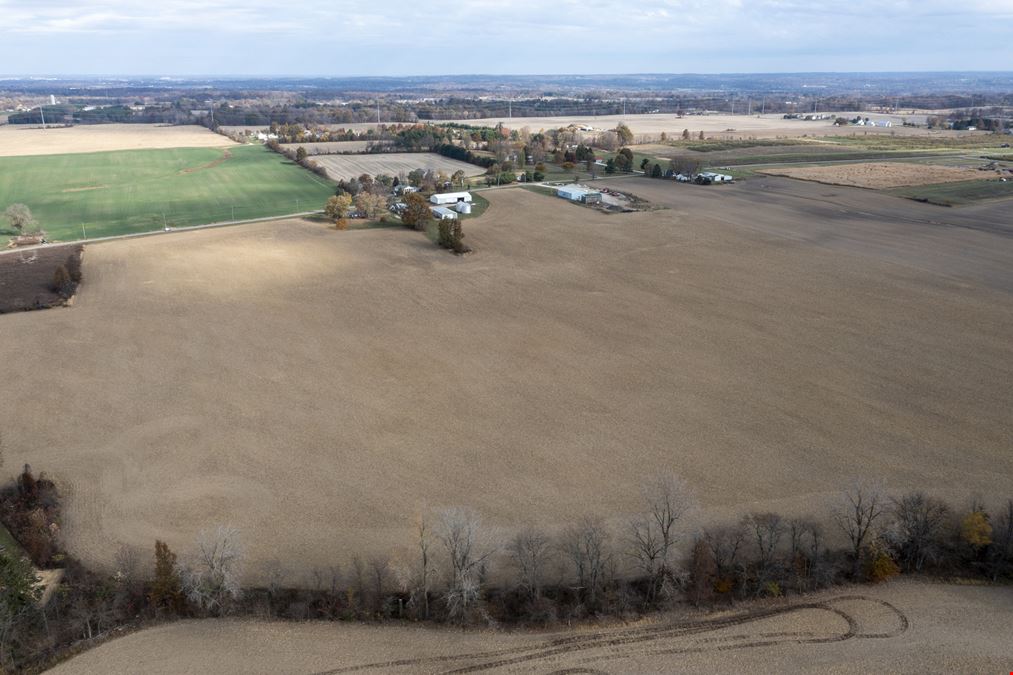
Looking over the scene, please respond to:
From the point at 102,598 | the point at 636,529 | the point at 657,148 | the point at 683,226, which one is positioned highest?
the point at 657,148

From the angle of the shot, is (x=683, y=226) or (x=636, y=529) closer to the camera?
(x=636, y=529)

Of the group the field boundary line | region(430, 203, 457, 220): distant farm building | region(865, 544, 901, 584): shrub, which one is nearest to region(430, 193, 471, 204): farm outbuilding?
region(430, 203, 457, 220): distant farm building

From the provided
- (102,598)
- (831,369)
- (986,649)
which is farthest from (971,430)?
(102,598)

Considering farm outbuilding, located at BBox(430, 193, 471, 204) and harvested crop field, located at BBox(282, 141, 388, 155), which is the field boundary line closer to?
farm outbuilding, located at BBox(430, 193, 471, 204)

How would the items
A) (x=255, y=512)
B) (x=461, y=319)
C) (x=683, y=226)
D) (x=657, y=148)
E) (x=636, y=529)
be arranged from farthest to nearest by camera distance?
(x=657, y=148), (x=683, y=226), (x=461, y=319), (x=255, y=512), (x=636, y=529)

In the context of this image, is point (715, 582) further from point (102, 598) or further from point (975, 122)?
point (975, 122)

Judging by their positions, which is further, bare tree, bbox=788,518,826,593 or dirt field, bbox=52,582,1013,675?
bare tree, bbox=788,518,826,593

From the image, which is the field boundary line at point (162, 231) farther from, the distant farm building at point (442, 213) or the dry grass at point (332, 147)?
the dry grass at point (332, 147)
